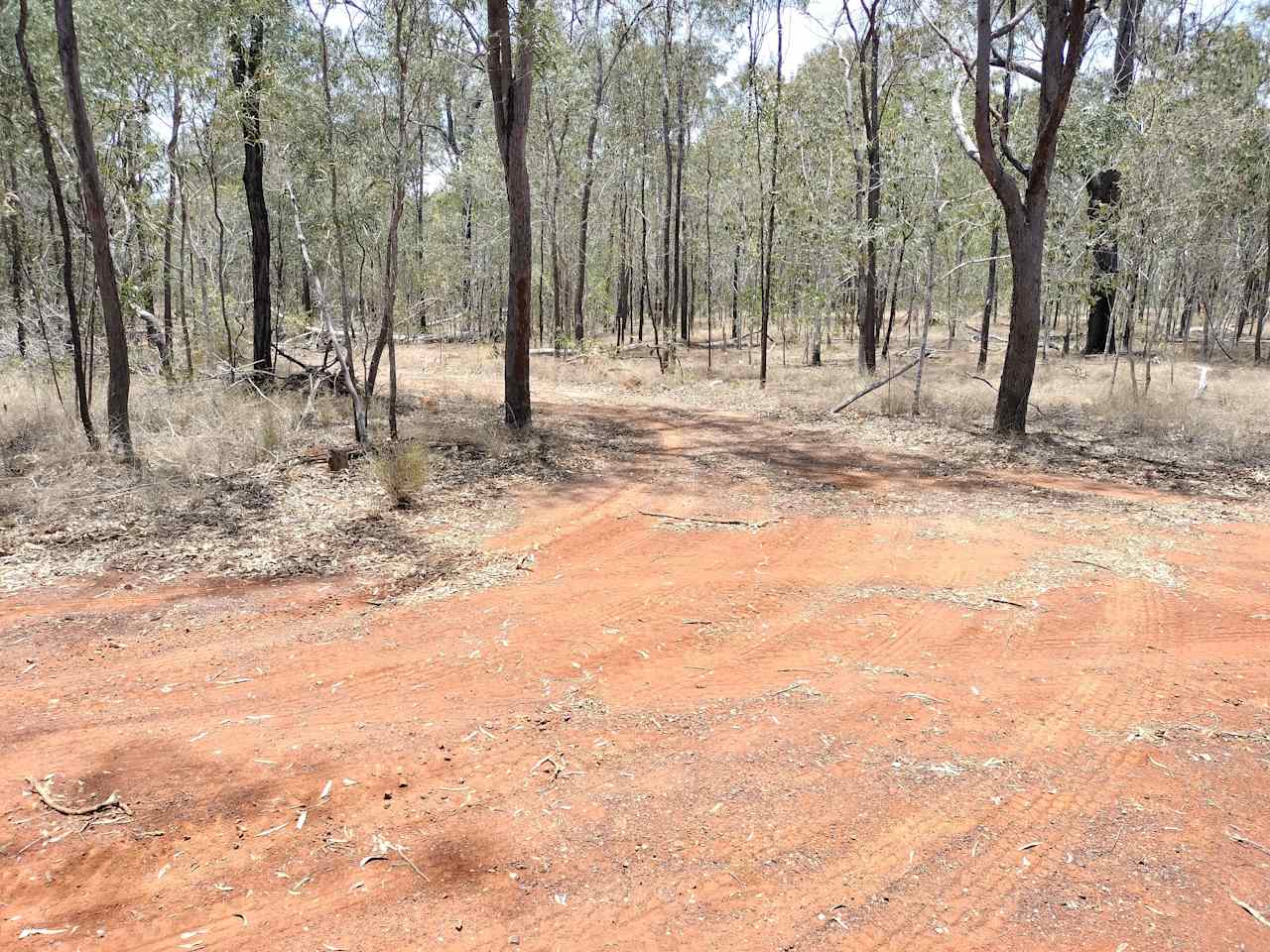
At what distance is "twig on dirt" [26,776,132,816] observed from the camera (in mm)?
3023

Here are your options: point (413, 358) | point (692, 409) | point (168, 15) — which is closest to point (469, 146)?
point (413, 358)

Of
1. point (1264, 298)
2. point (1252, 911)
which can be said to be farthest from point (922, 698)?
point (1264, 298)

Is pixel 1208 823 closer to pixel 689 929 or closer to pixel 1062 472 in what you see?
pixel 689 929

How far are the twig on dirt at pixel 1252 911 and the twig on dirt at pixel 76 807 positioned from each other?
155 inches

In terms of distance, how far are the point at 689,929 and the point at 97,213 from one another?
9.55m

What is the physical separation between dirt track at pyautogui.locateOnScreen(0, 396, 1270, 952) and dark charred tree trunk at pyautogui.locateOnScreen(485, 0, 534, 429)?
16.7ft

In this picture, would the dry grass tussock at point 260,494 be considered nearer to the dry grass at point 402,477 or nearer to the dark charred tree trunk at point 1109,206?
the dry grass at point 402,477

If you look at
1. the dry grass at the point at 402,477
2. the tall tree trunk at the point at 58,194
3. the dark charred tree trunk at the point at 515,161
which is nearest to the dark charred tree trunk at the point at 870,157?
the dark charred tree trunk at the point at 515,161

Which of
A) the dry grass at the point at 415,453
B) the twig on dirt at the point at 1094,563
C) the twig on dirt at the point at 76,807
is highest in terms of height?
the dry grass at the point at 415,453

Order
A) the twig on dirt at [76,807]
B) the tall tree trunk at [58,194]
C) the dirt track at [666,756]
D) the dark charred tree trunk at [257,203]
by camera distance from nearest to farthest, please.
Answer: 1. the dirt track at [666,756]
2. the twig on dirt at [76,807]
3. the tall tree trunk at [58,194]
4. the dark charred tree trunk at [257,203]

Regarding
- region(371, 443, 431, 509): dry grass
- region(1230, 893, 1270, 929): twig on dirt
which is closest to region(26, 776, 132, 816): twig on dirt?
region(1230, 893, 1270, 929): twig on dirt

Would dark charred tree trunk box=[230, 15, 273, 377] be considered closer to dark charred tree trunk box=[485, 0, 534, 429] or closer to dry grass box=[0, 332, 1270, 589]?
dry grass box=[0, 332, 1270, 589]

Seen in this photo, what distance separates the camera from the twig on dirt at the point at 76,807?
302 cm

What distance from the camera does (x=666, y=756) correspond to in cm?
341
